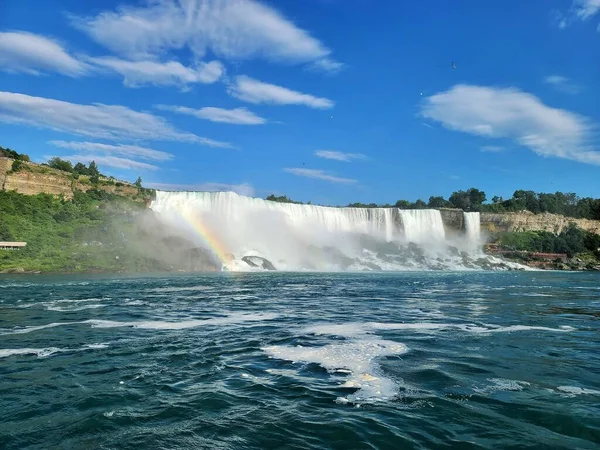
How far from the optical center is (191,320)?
13.4 metres

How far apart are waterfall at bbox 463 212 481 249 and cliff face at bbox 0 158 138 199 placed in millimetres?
51399

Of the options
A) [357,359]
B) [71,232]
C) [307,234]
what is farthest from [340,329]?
[307,234]

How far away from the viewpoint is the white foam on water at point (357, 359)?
6.42m

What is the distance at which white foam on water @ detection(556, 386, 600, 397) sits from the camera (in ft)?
20.9

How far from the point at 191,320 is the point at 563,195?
14240cm

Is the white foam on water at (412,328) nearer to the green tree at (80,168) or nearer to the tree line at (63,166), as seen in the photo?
the tree line at (63,166)

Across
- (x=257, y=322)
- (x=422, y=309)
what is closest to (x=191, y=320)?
(x=257, y=322)

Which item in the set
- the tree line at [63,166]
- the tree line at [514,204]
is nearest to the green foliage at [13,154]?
the tree line at [63,166]

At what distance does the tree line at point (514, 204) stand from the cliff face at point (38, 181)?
144 ft

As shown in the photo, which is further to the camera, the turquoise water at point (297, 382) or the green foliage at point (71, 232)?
the green foliage at point (71, 232)

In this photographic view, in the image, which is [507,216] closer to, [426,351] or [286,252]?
[286,252]

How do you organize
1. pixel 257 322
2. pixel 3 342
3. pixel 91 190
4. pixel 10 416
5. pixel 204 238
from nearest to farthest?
1. pixel 10 416
2. pixel 3 342
3. pixel 257 322
4. pixel 204 238
5. pixel 91 190

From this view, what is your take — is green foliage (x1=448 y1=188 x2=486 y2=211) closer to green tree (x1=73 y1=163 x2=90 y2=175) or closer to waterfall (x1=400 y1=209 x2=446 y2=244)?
waterfall (x1=400 y1=209 x2=446 y2=244)

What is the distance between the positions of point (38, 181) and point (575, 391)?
6095 centimetres
